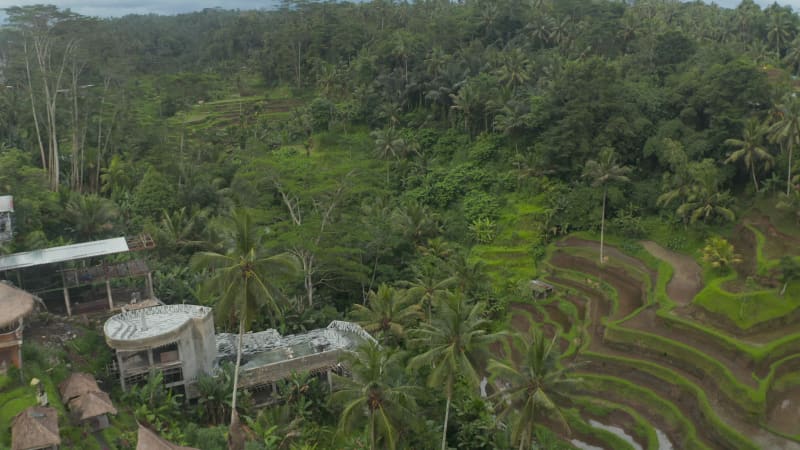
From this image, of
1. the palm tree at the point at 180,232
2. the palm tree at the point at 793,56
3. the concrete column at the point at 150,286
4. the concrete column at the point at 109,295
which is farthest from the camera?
the palm tree at the point at 793,56

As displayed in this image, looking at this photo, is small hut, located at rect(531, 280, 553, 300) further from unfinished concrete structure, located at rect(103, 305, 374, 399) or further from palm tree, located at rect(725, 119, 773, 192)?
palm tree, located at rect(725, 119, 773, 192)

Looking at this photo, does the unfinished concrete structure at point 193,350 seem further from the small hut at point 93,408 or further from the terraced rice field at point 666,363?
the terraced rice field at point 666,363

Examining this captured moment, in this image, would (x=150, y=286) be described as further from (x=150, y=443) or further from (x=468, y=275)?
(x=468, y=275)

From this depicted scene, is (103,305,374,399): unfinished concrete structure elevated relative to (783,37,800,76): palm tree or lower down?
lower down

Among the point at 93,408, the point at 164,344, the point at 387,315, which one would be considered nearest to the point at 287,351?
the point at 387,315

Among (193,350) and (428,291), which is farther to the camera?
(428,291)

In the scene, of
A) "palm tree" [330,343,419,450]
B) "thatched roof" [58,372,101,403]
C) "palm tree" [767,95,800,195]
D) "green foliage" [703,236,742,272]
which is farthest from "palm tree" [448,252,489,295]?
"palm tree" [767,95,800,195]

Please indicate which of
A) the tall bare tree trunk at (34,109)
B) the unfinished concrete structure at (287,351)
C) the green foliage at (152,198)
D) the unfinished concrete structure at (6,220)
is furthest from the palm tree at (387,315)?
the tall bare tree trunk at (34,109)
